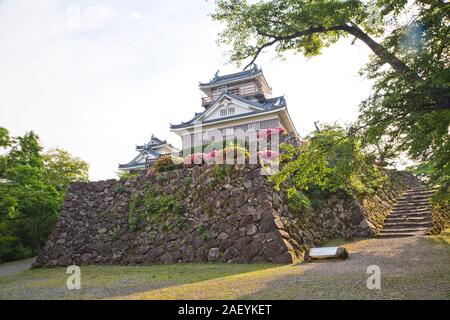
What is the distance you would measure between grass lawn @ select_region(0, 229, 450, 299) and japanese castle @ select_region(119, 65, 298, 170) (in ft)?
49.4

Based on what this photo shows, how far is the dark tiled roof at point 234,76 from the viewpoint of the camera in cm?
3081

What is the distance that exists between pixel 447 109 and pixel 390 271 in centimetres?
314

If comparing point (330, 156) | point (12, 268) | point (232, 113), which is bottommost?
point (12, 268)

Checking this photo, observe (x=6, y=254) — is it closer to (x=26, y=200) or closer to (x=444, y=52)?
(x=26, y=200)

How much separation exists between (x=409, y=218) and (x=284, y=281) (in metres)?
8.48

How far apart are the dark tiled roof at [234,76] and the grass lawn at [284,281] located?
24.7 metres

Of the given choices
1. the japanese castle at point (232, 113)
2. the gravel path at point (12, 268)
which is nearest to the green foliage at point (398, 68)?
the gravel path at point (12, 268)

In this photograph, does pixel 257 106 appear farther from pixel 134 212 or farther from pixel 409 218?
pixel 134 212

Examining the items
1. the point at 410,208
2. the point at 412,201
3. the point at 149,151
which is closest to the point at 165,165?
the point at 410,208

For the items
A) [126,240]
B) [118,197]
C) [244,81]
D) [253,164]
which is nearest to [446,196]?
[253,164]

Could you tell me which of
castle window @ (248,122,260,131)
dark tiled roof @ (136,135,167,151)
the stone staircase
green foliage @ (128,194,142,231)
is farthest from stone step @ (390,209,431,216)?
dark tiled roof @ (136,135,167,151)

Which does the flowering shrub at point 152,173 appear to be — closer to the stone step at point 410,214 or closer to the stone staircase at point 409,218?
the stone staircase at point 409,218

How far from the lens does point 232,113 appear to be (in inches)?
1030
